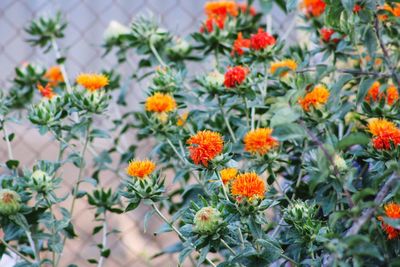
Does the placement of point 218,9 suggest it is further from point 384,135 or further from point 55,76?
point 384,135

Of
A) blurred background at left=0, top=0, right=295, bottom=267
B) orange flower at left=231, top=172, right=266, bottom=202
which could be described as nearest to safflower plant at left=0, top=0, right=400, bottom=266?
orange flower at left=231, top=172, right=266, bottom=202

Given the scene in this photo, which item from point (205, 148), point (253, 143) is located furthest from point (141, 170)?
point (253, 143)

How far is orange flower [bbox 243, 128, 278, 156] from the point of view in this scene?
148 centimetres

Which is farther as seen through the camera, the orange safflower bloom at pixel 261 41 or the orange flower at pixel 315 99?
the orange safflower bloom at pixel 261 41

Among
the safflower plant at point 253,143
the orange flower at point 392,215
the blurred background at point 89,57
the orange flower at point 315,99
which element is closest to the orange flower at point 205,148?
the safflower plant at point 253,143

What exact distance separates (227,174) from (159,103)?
1.08ft

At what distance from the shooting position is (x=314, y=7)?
2.00 m

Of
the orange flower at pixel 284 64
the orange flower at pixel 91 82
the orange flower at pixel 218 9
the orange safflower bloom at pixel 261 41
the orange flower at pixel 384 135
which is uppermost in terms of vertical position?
the orange flower at pixel 91 82

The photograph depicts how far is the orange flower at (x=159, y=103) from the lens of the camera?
1.62 metres

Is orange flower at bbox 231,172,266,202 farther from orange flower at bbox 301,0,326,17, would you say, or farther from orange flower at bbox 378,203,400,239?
orange flower at bbox 301,0,326,17

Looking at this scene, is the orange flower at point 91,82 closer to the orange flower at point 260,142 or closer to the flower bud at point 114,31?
the orange flower at point 260,142

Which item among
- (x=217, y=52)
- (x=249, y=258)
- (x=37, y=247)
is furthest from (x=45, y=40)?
(x=249, y=258)

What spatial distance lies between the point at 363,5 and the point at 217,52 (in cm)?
74

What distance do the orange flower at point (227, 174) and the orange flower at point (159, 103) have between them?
0.30 meters
